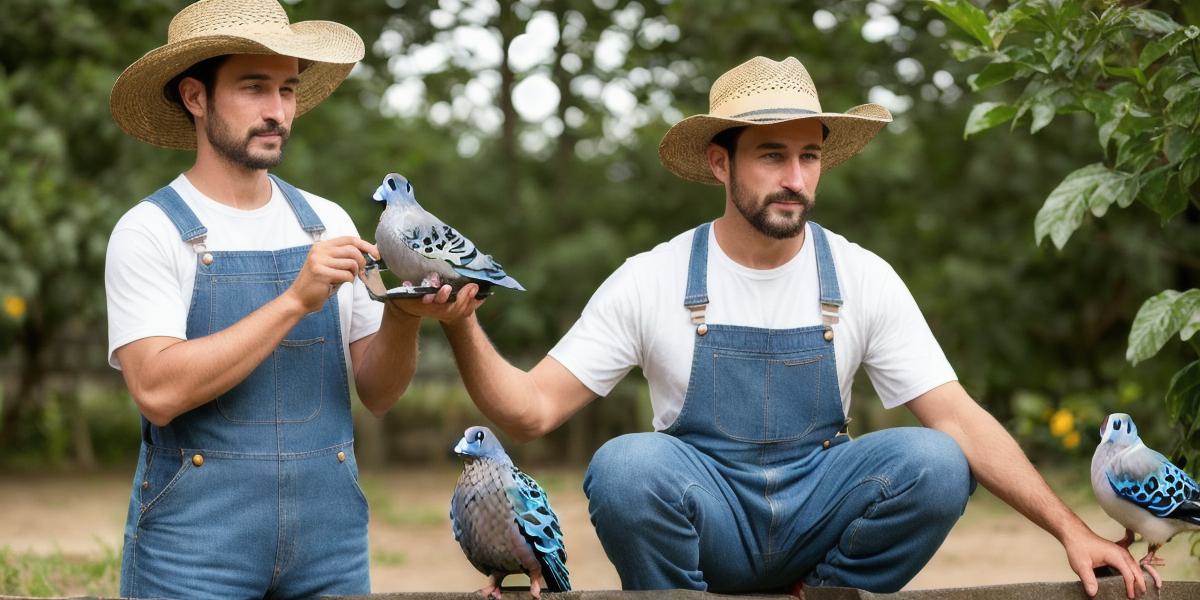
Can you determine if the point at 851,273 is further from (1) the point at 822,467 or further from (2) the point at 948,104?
(2) the point at 948,104

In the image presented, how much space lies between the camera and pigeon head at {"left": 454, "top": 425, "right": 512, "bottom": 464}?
10.1 ft

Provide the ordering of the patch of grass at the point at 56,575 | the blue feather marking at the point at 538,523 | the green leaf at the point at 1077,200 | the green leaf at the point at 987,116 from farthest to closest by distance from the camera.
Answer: the patch of grass at the point at 56,575, the green leaf at the point at 987,116, the green leaf at the point at 1077,200, the blue feather marking at the point at 538,523

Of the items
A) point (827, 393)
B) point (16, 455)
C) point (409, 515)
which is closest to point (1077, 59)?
point (827, 393)

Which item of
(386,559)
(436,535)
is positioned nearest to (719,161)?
(386,559)

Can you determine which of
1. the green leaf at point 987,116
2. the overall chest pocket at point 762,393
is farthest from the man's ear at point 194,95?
the green leaf at point 987,116

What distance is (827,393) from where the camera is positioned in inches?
141

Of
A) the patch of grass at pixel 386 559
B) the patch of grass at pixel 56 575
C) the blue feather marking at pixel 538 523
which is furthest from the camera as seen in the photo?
the patch of grass at pixel 386 559

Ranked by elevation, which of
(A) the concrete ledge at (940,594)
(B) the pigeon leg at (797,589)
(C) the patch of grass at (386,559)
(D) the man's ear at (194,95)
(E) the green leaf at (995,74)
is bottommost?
(C) the patch of grass at (386,559)

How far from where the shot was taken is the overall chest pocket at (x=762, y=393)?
354cm

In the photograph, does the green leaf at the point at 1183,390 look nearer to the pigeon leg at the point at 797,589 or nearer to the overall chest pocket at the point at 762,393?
the overall chest pocket at the point at 762,393

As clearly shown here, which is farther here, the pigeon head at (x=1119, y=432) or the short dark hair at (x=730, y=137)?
the short dark hair at (x=730, y=137)

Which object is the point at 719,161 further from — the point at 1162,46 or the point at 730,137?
the point at 1162,46

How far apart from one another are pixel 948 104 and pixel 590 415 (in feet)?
13.8

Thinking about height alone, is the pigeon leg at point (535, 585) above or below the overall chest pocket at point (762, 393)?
below
